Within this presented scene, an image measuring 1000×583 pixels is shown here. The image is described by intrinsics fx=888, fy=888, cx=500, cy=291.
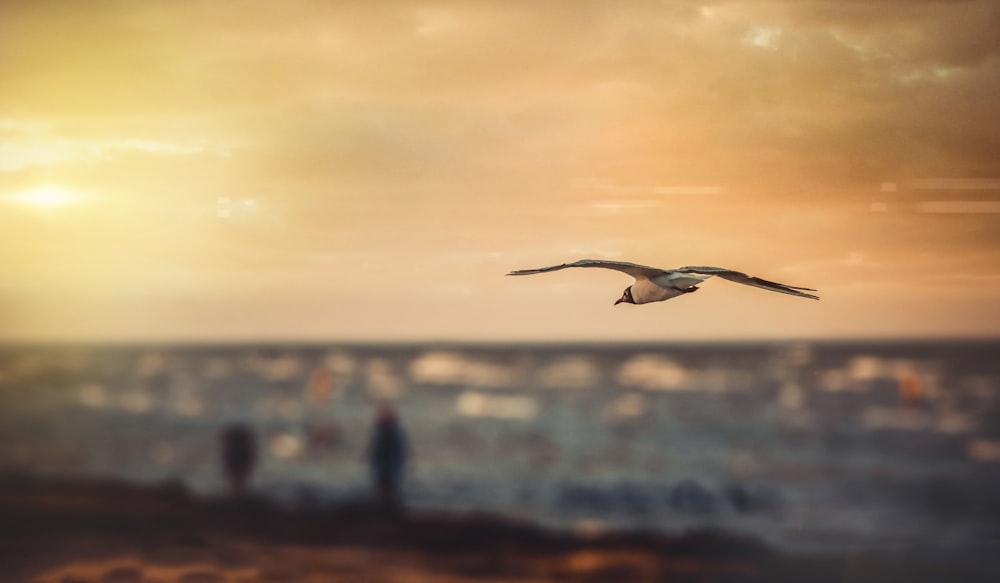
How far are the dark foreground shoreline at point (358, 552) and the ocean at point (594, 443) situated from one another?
38 cm

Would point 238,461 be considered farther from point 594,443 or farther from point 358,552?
point 594,443

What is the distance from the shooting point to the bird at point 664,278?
2.03 metres

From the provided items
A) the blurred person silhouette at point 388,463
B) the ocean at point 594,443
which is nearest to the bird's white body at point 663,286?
the ocean at point 594,443

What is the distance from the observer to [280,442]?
9898 millimetres

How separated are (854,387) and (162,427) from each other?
1135cm

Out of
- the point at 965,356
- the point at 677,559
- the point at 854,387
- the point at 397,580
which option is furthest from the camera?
the point at 965,356

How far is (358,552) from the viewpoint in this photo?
5.33 meters

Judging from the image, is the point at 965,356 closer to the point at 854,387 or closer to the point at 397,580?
the point at 854,387

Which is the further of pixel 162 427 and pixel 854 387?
pixel 854 387

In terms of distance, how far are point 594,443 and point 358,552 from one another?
196 inches

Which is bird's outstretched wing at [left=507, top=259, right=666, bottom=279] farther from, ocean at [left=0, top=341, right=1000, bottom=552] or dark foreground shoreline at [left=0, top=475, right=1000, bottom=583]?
ocean at [left=0, top=341, right=1000, bottom=552]

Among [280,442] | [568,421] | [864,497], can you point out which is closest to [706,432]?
[568,421]

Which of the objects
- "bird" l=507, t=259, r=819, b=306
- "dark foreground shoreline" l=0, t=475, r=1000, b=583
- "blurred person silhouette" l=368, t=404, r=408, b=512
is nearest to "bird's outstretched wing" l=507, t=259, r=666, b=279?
"bird" l=507, t=259, r=819, b=306

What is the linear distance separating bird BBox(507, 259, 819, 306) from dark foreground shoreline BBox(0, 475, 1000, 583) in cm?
321
